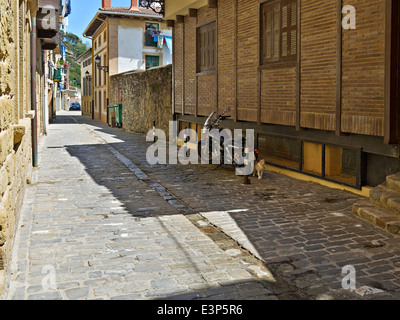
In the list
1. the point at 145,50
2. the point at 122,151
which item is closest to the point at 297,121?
the point at 122,151

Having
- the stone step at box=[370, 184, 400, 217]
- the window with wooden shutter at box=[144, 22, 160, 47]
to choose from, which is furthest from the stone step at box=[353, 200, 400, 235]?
the window with wooden shutter at box=[144, 22, 160, 47]

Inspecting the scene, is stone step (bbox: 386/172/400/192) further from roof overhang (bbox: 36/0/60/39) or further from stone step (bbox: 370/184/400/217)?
roof overhang (bbox: 36/0/60/39)

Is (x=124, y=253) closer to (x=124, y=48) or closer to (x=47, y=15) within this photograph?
(x=47, y=15)

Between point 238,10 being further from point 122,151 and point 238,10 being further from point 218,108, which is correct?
point 122,151

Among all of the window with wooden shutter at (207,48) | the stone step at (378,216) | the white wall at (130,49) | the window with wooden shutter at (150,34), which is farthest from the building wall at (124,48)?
the stone step at (378,216)

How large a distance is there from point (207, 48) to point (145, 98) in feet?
27.8

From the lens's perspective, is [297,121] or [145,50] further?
[145,50]

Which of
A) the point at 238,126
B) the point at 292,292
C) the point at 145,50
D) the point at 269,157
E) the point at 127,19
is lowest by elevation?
the point at 292,292

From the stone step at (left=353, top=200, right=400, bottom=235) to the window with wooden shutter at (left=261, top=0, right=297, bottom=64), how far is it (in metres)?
3.93

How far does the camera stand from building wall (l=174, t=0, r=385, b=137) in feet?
23.2

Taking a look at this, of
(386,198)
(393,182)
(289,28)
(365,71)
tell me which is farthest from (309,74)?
(386,198)

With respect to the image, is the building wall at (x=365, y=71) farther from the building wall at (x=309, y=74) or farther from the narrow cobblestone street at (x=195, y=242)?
the narrow cobblestone street at (x=195, y=242)

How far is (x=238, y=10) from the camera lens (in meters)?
11.2
